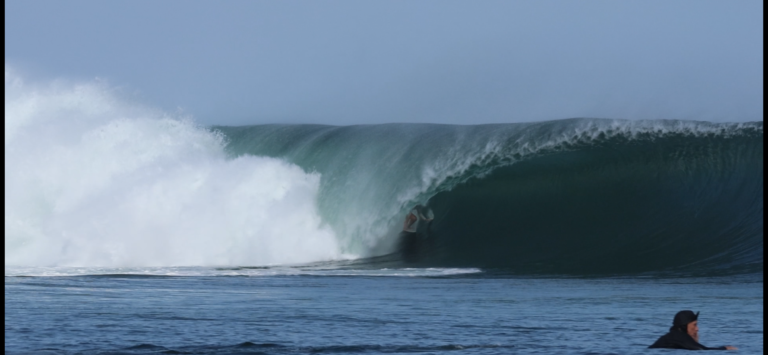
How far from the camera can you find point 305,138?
23.7 metres

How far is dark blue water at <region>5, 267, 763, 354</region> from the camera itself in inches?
266

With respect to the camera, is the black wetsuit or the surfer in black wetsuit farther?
the surfer in black wetsuit

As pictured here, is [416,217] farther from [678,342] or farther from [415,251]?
[678,342]

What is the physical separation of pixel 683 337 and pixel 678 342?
56 millimetres

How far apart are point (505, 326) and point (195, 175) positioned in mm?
10051

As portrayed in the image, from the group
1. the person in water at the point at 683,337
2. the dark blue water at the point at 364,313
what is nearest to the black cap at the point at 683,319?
the person in water at the point at 683,337

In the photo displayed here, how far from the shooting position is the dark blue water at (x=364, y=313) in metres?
6.76

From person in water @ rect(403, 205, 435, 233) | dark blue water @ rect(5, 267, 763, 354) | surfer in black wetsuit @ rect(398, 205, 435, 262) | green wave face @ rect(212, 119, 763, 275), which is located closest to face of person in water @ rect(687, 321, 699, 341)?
dark blue water @ rect(5, 267, 763, 354)

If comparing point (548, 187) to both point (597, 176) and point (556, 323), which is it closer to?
point (597, 176)

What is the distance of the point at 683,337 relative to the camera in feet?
21.7

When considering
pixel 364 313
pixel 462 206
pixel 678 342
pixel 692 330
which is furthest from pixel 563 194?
pixel 678 342

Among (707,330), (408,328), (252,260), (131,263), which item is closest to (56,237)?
(131,263)

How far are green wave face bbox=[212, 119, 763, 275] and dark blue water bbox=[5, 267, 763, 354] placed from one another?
2222mm

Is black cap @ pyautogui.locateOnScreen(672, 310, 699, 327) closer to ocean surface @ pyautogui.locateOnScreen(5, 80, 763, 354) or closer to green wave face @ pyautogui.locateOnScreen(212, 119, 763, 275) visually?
ocean surface @ pyautogui.locateOnScreen(5, 80, 763, 354)
